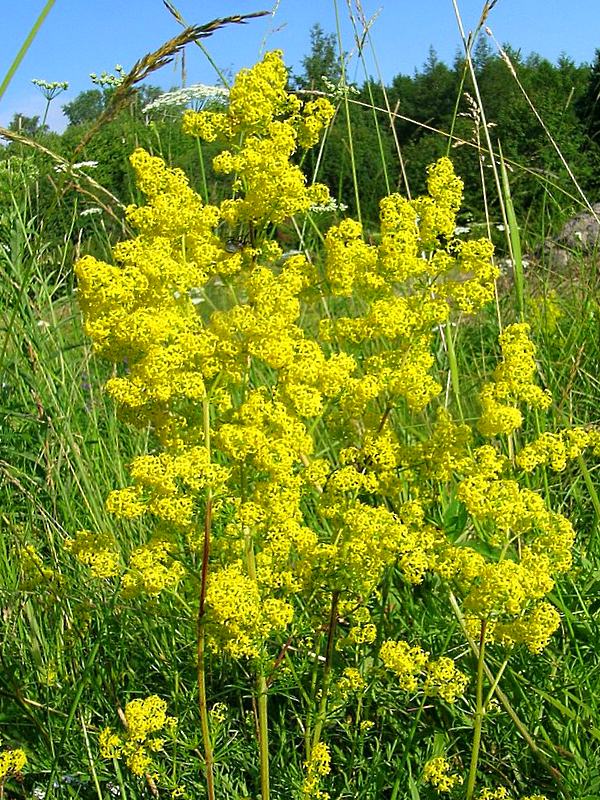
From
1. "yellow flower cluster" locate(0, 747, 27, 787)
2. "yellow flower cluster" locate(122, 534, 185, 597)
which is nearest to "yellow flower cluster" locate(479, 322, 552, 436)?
"yellow flower cluster" locate(122, 534, 185, 597)

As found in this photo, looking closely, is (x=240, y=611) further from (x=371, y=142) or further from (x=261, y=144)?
(x=371, y=142)

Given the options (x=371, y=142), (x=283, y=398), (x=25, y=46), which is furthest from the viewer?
(x=371, y=142)

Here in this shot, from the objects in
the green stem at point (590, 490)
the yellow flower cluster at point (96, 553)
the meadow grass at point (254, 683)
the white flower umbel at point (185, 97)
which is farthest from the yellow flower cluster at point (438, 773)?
the white flower umbel at point (185, 97)

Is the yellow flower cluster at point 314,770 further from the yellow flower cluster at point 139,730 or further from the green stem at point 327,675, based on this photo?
the yellow flower cluster at point 139,730

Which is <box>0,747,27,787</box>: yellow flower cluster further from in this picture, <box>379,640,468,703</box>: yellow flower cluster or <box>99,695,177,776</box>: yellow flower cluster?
<box>379,640,468,703</box>: yellow flower cluster

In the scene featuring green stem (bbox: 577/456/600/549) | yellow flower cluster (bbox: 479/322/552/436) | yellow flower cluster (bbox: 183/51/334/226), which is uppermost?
yellow flower cluster (bbox: 183/51/334/226)

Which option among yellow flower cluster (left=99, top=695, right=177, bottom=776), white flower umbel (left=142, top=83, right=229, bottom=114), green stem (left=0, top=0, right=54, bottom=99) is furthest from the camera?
white flower umbel (left=142, top=83, right=229, bottom=114)

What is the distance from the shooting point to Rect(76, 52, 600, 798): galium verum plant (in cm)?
163

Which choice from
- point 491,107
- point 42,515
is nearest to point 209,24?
point 42,515

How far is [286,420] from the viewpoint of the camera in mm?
1678

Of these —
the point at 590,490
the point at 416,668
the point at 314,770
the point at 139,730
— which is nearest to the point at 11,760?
the point at 139,730

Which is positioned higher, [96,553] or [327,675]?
[96,553]

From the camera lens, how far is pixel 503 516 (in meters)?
1.66

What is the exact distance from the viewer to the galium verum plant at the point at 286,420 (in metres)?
1.63
